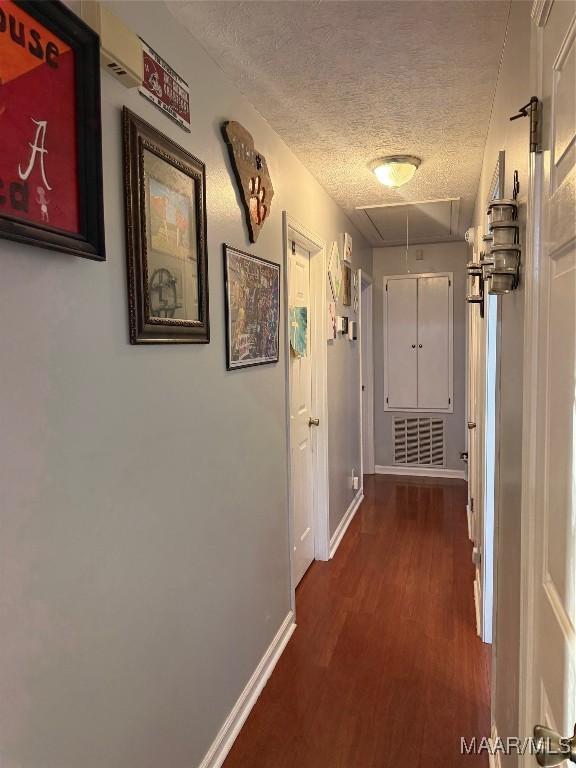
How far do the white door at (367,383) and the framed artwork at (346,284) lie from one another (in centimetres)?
116

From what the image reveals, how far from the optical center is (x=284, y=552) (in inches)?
A: 102

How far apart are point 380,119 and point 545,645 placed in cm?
210

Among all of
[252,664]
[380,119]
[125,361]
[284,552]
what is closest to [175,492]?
[125,361]

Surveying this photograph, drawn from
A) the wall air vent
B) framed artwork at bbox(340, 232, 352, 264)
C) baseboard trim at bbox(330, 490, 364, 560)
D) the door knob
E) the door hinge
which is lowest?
baseboard trim at bbox(330, 490, 364, 560)

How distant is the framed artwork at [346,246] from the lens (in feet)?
12.8

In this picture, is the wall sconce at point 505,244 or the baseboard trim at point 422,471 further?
the baseboard trim at point 422,471

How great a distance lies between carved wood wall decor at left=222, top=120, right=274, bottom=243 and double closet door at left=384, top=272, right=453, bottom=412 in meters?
3.27

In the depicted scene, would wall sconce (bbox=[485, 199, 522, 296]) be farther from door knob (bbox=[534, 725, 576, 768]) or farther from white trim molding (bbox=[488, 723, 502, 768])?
white trim molding (bbox=[488, 723, 502, 768])

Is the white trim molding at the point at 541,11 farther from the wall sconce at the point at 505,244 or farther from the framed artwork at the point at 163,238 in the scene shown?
the framed artwork at the point at 163,238

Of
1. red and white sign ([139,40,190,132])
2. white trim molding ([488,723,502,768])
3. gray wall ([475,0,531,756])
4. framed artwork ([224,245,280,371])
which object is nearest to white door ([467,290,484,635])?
white trim molding ([488,723,502,768])

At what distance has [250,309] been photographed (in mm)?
2105

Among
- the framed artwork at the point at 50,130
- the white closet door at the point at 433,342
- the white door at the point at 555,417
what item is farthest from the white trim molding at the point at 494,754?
the white closet door at the point at 433,342

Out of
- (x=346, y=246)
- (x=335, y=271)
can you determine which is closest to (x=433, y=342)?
(x=346, y=246)

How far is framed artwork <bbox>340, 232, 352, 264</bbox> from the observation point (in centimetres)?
390
